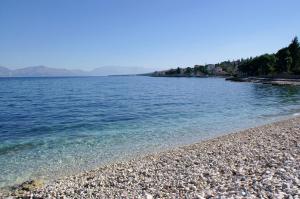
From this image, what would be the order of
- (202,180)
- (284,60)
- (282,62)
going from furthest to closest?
(282,62), (284,60), (202,180)

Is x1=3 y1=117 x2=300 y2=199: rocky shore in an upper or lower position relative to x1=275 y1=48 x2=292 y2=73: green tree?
lower

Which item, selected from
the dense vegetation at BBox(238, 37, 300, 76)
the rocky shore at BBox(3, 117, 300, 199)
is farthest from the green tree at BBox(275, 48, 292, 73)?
the rocky shore at BBox(3, 117, 300, 199)

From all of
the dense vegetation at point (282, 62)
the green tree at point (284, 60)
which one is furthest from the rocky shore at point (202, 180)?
the green tree at point (284, 60)

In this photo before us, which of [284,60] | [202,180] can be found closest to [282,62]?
Result: [284,60]

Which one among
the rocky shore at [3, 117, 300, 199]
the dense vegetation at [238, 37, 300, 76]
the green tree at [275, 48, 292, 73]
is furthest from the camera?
the dense vegetation at [238, 37, 300, 76]

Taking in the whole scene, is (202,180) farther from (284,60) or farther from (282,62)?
(282,62)

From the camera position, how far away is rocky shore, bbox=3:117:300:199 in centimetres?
887

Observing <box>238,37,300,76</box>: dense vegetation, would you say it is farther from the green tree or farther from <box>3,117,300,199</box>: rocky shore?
<box>3,117,300,199</box>: rocky shore

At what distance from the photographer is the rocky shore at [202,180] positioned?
8867mm

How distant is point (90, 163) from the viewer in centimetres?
1620

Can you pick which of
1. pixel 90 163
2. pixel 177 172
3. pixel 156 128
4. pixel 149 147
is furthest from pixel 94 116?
pixel 177 172

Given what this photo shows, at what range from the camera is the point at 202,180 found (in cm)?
1019

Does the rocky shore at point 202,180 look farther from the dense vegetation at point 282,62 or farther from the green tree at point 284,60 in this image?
the green tree at point 284,60

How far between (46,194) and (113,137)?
12326mm
